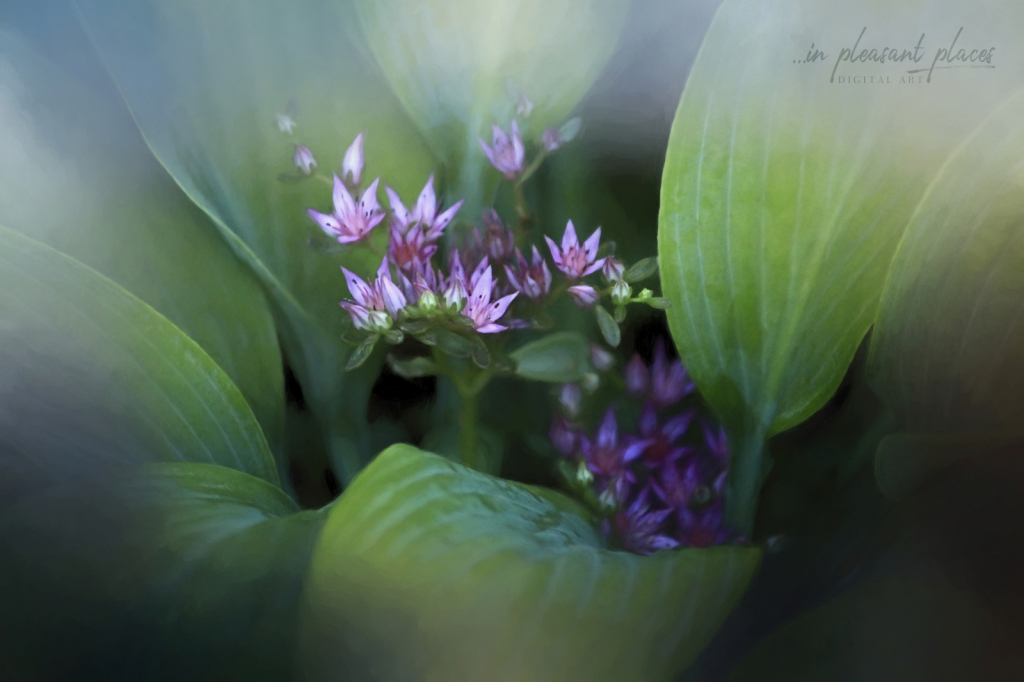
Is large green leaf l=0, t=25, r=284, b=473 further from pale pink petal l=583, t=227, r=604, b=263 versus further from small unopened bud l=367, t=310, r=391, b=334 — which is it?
pale pink petal l=583, t=227, r=604, b=263

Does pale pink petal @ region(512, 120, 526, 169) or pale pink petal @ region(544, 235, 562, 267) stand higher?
pale pink petal @ region(512, 120, 526, 169)

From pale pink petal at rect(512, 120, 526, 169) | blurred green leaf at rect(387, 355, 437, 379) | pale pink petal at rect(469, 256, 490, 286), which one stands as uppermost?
pale pink petal at rect(512, 120, 526, 169)

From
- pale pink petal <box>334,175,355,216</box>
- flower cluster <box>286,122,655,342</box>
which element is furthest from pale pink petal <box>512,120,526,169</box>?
pale pink petal <box>334,175,355,216</box>

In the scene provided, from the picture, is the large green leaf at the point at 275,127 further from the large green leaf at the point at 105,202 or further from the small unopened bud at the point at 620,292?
the small unopened bud at the point at 620,292

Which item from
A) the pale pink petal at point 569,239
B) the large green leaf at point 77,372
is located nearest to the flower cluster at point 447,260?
the pale pink petal at point 569,239

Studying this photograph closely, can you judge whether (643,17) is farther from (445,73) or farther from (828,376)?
(828,376)

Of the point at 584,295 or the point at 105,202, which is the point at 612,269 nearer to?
the point at 584,295

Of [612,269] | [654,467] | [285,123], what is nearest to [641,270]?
[612,269]
